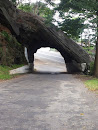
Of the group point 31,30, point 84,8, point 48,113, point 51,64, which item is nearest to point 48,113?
point 48,113

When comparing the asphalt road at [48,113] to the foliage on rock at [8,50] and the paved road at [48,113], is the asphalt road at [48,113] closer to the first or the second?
the paved road at [48,113]

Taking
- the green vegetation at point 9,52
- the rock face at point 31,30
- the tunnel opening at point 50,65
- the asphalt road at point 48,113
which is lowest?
the tunnel opening at point 50,65

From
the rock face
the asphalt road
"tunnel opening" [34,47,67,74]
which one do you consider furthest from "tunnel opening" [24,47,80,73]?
the asphalt road

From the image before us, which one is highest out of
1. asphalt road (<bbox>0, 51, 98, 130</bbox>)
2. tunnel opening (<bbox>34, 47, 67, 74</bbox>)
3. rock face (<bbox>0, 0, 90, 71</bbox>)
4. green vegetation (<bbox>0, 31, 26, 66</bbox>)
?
rock face (<bbox>0, 0, 90, 71</bbox>)

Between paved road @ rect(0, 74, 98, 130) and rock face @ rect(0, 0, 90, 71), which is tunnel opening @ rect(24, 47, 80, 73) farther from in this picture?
paved road @ rect(0, 74, 98, 130)

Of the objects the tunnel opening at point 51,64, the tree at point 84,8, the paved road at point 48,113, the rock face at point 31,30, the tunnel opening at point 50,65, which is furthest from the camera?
the tunnel opening at point 50,65

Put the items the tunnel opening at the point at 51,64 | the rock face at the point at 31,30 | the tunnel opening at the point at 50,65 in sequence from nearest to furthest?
the rock face at the point at 31,30 < the tunnel opening at the point at 51,64 < the tunnel opening at the point at 50,65

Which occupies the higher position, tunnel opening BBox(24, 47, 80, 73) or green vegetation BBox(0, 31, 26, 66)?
green vegetation BBox(0, 31, 26, 66)

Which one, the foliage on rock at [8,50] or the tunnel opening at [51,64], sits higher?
the foliage on rock at [8,50]

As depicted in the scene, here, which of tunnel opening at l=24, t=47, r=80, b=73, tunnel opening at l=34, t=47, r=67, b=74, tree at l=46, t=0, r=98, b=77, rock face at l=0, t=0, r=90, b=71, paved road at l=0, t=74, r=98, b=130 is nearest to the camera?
paved road at l=0, t=74, r=98, b=130

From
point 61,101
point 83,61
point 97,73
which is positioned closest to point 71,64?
point 83,61

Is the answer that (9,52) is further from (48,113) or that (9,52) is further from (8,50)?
(48,113)

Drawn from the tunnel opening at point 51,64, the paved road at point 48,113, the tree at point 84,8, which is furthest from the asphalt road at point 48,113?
the tunnel opening at point 51,64

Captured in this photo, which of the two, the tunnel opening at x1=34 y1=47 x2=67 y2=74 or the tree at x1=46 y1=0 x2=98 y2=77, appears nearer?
the tree at x1=46 y1=0 x2=98 y2=77
